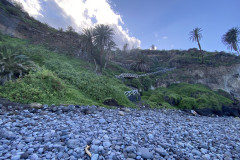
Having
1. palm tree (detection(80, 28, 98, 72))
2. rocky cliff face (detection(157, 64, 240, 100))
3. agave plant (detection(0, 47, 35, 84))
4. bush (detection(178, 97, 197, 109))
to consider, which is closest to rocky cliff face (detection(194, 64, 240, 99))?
rocky cliff face (detection(157, 64, 240, 100))

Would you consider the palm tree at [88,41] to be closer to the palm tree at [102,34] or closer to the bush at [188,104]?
the palm tree at [102,34]

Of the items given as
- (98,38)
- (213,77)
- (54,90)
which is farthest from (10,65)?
(213,77)

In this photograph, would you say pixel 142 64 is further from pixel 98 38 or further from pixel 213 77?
pixel 213 77

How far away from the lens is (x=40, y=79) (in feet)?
29.2

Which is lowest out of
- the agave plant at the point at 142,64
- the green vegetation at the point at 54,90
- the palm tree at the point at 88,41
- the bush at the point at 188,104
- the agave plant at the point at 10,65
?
the bush at the point at 188,104

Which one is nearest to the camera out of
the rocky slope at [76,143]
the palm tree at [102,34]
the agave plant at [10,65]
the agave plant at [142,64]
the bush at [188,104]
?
the rocky slope at [76,143]

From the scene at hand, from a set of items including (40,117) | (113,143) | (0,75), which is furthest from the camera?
(0,75)

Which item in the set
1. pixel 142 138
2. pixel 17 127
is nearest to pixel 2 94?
pixel 17 127

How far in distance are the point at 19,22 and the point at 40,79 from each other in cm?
2492

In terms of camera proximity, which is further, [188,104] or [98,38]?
[98,38]

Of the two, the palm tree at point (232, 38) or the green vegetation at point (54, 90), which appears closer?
the green vegetation at point (54, 90)

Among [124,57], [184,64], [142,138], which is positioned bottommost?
[142,138]

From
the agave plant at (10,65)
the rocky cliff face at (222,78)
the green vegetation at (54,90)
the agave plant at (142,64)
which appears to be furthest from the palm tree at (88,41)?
the rocky cliff face at (222,78)

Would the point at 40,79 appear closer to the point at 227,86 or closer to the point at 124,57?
the point at 227,86
